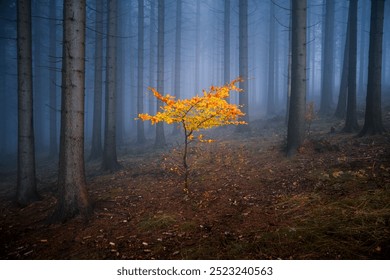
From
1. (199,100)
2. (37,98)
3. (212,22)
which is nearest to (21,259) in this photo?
(199,100)

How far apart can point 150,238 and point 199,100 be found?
11.2ft

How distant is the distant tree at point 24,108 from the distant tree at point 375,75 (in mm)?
11995

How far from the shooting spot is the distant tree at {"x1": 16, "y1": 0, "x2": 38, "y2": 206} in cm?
717

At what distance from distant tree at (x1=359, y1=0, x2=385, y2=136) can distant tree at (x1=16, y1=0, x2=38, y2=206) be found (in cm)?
1199

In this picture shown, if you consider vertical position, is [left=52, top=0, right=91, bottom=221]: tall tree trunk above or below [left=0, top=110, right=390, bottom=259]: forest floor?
above

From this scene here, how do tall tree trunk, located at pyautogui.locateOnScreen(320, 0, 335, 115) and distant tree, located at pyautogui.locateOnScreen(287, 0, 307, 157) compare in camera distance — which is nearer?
distant tree, located at pyautogui.locateOnScreen(287, 0, 307, 157)

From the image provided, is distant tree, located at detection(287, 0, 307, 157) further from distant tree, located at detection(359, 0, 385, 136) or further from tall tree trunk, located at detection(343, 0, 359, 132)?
tall tree trunk, located at detection(343, 0, 359, 132)

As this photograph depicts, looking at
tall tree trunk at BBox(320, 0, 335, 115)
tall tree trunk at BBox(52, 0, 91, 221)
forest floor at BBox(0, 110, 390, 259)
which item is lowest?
forest floor at BBox(0, 110, 390, 259)

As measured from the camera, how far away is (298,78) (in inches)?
328

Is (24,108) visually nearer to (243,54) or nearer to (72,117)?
(72,117)

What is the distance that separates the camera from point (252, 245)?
367cm

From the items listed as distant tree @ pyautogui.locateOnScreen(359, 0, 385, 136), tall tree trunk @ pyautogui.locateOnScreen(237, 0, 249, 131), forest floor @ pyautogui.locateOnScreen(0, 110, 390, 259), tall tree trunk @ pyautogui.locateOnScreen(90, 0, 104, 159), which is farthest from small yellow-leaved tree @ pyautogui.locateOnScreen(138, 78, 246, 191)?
tall tree trunk @ pyautogui.locateOnScreen(237, 0, 249, 131)

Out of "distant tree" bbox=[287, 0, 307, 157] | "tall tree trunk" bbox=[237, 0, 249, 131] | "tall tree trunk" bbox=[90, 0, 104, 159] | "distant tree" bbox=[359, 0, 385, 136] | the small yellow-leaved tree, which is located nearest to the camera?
the small yellow-leaved tree
